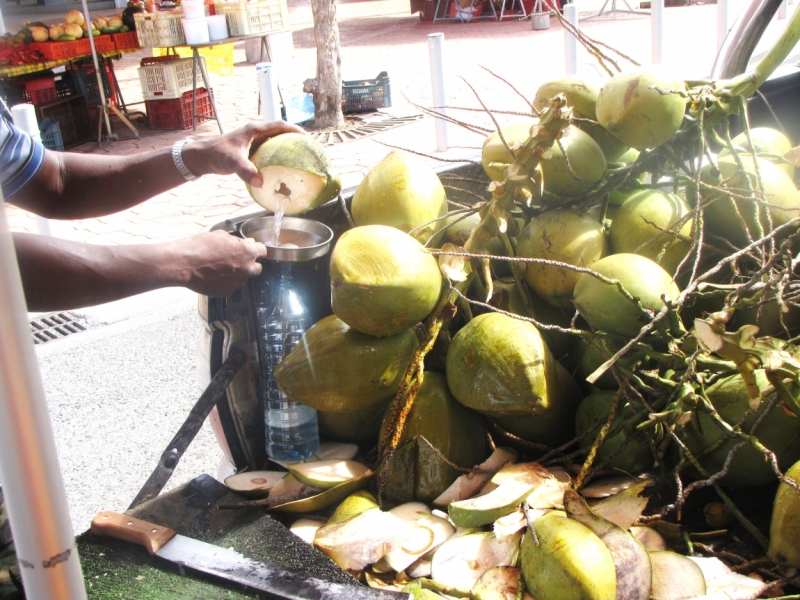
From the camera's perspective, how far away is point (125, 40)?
9.37 metres

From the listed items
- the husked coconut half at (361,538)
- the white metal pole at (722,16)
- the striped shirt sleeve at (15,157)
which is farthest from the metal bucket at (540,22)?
the husked coconut half at (361,538)

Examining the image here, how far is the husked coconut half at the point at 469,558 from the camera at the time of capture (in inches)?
51.2

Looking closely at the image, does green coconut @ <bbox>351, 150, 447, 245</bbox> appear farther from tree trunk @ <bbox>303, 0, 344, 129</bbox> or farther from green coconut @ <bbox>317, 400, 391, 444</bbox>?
tree trunk @ <bbox>303, 0, 344, 129</bbox>

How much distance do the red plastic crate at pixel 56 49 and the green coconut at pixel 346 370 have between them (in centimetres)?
805

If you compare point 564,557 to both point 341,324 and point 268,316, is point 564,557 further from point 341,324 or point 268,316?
point 268,316

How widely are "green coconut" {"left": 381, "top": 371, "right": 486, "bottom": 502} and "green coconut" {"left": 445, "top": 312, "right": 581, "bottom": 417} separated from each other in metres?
0.05

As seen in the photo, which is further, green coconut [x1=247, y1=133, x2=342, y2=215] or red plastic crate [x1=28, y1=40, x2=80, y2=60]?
red plastic crate [x1=28, y1=40, x2=80, y2=60]

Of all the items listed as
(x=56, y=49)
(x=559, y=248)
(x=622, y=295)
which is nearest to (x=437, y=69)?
(x=56, y=49)

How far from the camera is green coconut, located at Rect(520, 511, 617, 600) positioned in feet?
3.73

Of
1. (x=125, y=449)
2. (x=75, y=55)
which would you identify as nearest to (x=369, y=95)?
(x=75, y=55)

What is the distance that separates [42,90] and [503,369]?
26.6 ft

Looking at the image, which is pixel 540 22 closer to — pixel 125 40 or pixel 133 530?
pixel 125 40

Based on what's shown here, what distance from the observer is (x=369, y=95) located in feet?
30.1

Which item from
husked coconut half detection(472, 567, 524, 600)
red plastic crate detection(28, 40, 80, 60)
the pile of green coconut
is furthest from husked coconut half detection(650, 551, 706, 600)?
red plastic crate detection(28, 40, 80, 60)
